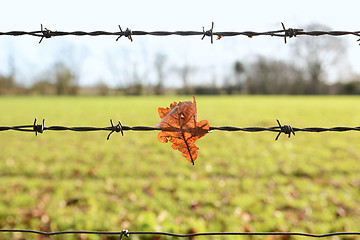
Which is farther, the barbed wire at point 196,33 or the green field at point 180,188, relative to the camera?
the green field at point 180,188

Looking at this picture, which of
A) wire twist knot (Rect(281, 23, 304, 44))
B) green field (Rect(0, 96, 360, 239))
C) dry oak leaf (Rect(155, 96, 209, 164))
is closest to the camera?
dry oak leaf (Rect(155, 96, 209, 164))

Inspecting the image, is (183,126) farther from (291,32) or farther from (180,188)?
(180,188)

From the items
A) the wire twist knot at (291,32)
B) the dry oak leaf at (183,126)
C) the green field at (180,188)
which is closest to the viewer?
the dry oak leaf at (183,126)

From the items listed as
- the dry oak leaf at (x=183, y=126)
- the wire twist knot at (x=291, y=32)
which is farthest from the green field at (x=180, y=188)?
the wire twist knot at (x=291, y=32)

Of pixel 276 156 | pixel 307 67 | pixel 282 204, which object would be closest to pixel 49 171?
pixel 282 204

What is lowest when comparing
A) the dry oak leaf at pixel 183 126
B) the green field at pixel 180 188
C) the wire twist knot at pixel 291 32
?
the green field at pixel 180 188

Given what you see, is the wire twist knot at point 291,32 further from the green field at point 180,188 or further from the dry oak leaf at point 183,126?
the green field at point 180,188

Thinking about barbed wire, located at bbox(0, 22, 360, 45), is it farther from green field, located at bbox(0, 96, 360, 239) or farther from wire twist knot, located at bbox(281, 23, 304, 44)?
green field, located at bbox(0, 96, 360, 239)

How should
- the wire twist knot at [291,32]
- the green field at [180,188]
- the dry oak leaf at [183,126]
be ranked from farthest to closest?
the green field at [180,188] < the wire twist knot at [291,32] < the dry oak leaf at [183,126]

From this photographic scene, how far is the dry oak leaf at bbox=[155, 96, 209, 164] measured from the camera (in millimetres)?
1084

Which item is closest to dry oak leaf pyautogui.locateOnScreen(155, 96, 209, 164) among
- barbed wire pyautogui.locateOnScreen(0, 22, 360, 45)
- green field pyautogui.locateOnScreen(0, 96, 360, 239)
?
barbed wire pyautogui.locateOnScreen(0, 22, 360, 45)

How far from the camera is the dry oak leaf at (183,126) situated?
1.08 m

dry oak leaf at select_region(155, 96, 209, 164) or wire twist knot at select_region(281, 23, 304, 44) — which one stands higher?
wire twist knot at select_region(281, 23, 304, 44)

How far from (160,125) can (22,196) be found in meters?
3.49
